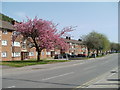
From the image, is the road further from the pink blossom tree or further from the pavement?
the pink blossom tree

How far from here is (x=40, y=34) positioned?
36.5 meters

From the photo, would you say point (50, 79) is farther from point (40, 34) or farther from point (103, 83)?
point (40, 34)

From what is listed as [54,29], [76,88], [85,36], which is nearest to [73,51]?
Result: [85,36]

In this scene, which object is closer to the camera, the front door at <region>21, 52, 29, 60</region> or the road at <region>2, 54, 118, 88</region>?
the road at <region>2, 54, 118, 88</region>

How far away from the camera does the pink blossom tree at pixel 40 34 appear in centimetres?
3647

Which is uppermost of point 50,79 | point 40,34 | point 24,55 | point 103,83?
point 40,34

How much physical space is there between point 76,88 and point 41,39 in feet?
89.6

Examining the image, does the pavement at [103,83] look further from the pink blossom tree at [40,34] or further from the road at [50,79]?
the pink blossom tree at [40,34]

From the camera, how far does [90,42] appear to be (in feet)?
224

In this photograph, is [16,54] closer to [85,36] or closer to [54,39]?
[54,39]

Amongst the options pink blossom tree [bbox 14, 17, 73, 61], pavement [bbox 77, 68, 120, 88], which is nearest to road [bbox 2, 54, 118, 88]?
pavement [bbox 77, 68, 120, 88]

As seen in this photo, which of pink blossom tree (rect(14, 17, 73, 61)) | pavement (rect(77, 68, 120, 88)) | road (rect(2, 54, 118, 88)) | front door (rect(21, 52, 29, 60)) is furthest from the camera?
front door (rect(21, 52, 29, 60))

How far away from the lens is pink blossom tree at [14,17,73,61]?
1436 inches

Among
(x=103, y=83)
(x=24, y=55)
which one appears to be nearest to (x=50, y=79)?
(x=103, y=83)
